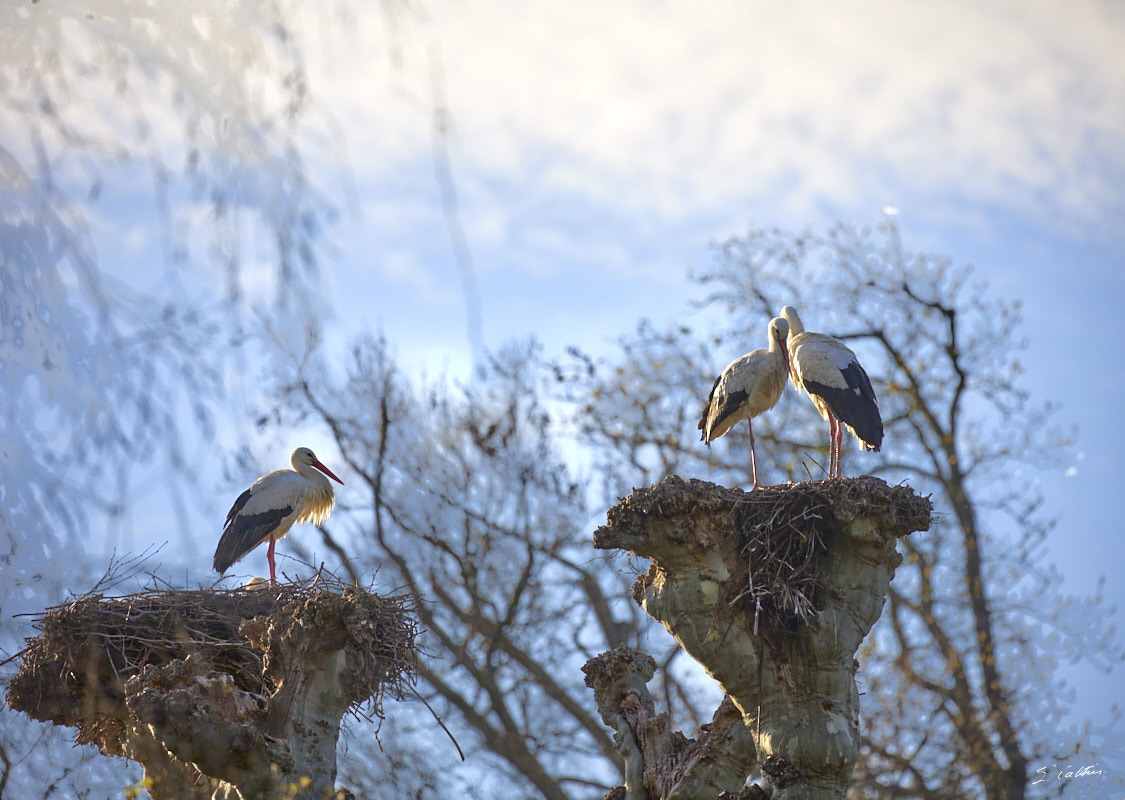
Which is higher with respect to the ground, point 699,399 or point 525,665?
point 699,399

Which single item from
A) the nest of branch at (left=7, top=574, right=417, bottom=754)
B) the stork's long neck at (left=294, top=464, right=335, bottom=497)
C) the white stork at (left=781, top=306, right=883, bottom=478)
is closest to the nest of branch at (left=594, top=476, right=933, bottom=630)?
the nest of branch at (left=7, top=574, right=417, bottom=754)

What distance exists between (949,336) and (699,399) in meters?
3.98

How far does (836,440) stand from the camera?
9336 mm

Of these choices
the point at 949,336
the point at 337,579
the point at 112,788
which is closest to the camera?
the point at 337,579

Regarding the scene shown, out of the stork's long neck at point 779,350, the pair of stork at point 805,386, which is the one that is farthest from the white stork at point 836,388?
the stork's long neck at point 779,350

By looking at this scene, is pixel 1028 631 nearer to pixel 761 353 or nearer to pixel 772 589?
pixel 761 353

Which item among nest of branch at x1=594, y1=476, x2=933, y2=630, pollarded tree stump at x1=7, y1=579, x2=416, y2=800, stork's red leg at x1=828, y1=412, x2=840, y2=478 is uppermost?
stork's red leg at x1=828, y1=412, x2=840, y2=478

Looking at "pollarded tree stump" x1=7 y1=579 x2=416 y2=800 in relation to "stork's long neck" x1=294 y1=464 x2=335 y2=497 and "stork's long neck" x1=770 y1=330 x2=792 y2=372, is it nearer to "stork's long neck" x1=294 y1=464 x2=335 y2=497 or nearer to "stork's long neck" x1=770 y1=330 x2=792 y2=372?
"stork's long neck" x1=294 y1=464 x2=335 y2=497

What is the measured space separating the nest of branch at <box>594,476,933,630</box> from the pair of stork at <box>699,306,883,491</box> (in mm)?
1693

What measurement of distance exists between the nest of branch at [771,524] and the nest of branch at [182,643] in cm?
154

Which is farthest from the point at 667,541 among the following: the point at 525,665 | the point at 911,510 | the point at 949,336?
the point at 949,336

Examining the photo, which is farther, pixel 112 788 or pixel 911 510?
pixel 112 788

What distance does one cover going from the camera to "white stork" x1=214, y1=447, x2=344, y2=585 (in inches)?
409

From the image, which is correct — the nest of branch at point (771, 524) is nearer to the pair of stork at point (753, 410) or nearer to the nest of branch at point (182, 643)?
the pair of stork at point (753, 410)
